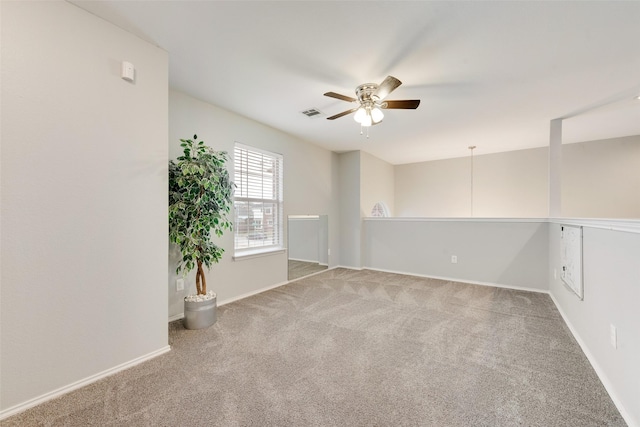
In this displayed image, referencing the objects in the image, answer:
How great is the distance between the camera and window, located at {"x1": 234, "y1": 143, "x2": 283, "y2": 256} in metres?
3.61

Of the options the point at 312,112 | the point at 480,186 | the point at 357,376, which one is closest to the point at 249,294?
the point at 357,376

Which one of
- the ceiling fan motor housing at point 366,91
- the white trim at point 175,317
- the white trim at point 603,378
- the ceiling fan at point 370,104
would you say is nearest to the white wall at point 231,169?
the white trim at point 175,317

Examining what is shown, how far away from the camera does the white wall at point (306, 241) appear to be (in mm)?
5383

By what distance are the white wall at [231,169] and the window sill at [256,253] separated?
0.16 feet

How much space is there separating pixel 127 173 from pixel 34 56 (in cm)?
81

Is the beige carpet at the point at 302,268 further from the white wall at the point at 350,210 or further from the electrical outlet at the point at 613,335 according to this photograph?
the electrical outlet at the point at 613,335

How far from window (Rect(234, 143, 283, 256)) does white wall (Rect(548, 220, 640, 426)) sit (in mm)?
3579

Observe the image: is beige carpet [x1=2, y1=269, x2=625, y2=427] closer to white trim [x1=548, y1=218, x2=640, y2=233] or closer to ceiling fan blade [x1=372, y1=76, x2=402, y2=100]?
white trim [x1=548, y1=218, x2=640, y2=233]

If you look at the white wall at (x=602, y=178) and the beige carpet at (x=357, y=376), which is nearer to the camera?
the beige carpet at (x=357, y=376)

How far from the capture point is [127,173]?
1961 millimetres

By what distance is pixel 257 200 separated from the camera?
12.7 ft

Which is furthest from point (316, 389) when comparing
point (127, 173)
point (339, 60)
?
point (339, 60)

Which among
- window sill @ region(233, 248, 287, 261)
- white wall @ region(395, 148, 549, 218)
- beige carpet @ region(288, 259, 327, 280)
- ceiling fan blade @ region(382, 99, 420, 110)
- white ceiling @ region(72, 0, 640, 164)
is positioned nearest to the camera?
white ceiling @ region(72, 0, 640, 164)

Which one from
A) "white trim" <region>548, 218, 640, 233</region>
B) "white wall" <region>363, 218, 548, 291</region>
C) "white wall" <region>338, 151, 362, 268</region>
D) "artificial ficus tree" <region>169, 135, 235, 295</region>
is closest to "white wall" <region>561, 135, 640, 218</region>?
"white wall" <region>363, 218, 548, 291</region>
